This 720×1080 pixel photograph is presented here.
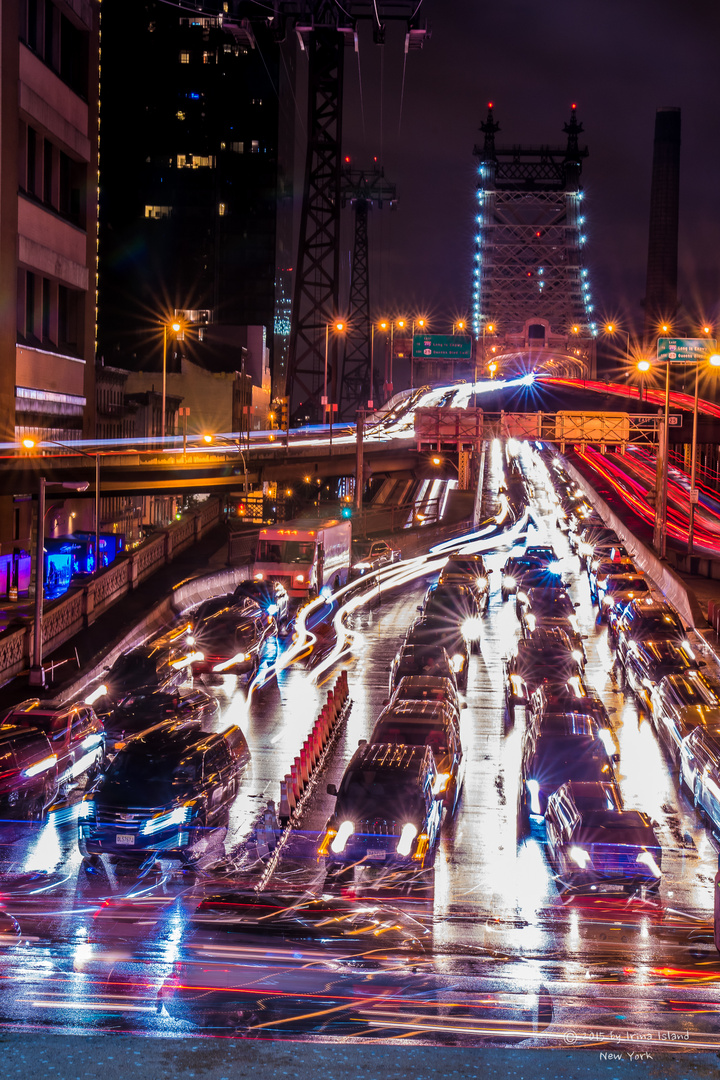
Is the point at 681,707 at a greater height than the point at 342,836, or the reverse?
the point at 681,707

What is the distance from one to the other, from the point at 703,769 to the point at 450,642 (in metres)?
10.6

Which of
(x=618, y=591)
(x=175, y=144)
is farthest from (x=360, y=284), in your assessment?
(x=618, y=591)

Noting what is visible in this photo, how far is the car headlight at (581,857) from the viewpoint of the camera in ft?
45.5

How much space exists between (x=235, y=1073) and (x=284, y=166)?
138406 mm

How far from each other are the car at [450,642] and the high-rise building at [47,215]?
19288 mm

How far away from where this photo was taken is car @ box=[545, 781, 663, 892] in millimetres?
13617

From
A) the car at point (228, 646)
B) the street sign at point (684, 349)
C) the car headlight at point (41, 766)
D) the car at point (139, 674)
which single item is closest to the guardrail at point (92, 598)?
the car at point (139, 674)

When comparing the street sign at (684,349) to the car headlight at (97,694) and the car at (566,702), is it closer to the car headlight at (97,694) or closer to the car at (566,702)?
the car at (566,702)

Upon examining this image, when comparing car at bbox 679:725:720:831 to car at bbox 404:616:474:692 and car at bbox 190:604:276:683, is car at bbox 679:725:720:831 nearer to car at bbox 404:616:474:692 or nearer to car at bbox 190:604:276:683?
car at bbox 404:616:474:692

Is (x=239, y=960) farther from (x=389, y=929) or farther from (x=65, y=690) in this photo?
(x=65, y=690)

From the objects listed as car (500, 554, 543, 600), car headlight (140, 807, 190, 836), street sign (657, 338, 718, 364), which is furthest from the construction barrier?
street sign (657, 338, 718, 364)

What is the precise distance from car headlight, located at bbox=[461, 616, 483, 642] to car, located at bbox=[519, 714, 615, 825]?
11857 millimetres

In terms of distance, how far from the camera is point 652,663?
2447 centimetres

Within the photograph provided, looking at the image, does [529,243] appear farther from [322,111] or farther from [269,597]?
[269,597]
